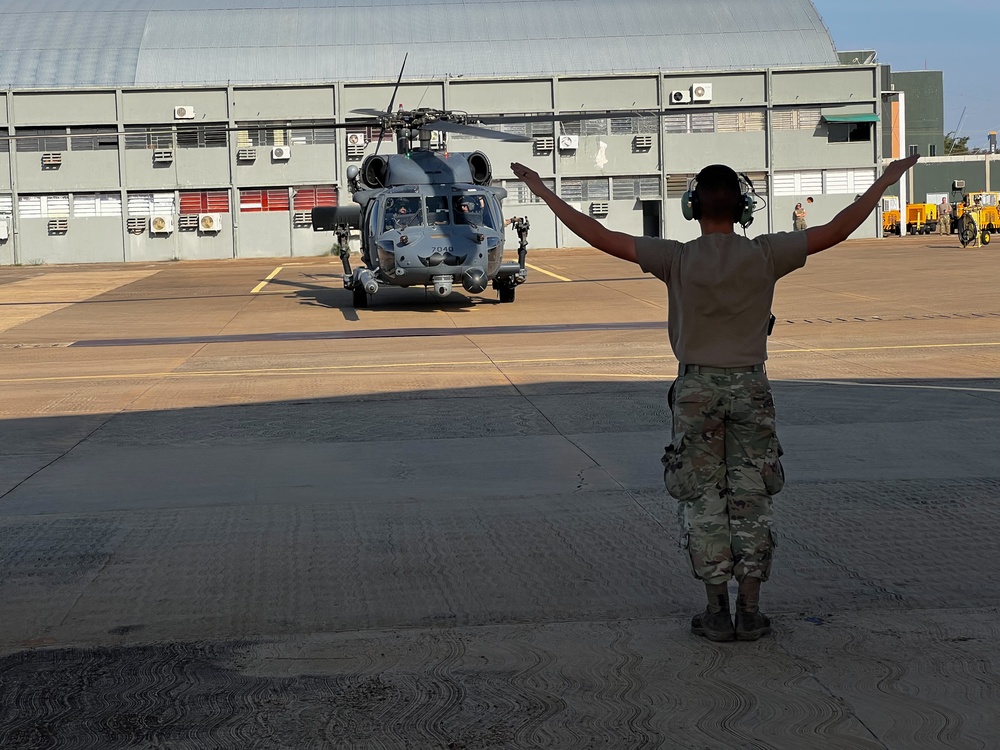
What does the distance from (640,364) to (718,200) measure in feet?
30.7

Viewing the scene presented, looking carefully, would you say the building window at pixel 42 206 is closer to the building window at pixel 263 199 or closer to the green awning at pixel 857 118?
the building window at pixel 263 199

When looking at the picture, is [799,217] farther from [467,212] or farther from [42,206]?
[42,206]

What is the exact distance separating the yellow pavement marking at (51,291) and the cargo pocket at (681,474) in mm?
19717

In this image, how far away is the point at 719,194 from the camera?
4.76 m

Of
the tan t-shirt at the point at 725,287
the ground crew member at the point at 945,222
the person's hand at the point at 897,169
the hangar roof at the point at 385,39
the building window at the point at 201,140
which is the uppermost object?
the hangar roof at the point at 385,39

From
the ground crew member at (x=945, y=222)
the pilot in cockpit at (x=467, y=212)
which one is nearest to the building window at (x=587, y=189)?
the ground crew member at (x=945, y=222)

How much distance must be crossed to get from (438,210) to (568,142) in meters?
28.3

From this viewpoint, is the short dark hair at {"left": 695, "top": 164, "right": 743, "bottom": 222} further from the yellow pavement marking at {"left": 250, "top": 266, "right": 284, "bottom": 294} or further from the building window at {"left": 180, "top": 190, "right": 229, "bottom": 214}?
the building window at {"left": 180, "top": 190, "right": 229, "bottom": 214}

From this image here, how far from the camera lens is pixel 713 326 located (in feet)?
15.5

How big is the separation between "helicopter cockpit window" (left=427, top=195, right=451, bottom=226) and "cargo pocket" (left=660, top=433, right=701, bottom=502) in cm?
1869

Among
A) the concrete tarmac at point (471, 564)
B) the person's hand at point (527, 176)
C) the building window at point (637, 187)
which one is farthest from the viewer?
the building window at point (637, 187)

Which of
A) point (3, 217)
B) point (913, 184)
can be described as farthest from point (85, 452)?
point (913, 184)

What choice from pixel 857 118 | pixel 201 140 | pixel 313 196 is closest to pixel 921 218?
pixel 857 118

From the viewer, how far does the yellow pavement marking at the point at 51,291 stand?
2534 cm
